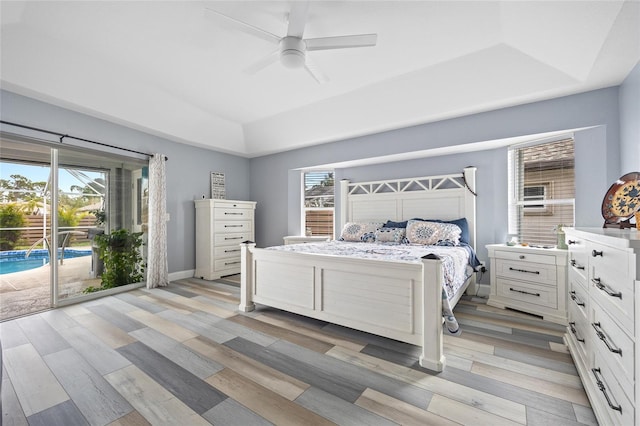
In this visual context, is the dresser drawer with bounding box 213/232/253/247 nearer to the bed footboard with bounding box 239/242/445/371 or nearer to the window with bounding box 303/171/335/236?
the window with bounding box 303/171/335/236

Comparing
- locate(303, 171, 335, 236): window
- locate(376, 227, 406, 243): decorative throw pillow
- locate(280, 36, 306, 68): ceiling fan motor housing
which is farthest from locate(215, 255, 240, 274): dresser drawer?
locate(280, 36, 306, 68): ceiling fan motor housing

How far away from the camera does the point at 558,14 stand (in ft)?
6.44

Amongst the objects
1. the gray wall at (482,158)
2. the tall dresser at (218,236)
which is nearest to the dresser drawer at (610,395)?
the gray wall at (482,158)

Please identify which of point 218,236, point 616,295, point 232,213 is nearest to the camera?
point 616,295

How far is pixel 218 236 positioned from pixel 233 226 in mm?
→ 354

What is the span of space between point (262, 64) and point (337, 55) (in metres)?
0.81

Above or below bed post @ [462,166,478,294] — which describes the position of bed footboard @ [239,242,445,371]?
below

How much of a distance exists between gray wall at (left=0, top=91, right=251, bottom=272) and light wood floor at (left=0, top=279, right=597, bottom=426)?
200cm

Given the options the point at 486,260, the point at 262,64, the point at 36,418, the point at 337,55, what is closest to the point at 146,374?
the point at 36,418

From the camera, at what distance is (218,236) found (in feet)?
15.2

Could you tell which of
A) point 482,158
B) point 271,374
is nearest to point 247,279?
point 271,374

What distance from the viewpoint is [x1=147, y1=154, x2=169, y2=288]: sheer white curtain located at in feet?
13.3

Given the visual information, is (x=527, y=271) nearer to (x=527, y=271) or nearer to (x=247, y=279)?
(x=527, y=271)

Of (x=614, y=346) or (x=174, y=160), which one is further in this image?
(x=174, y=160)
